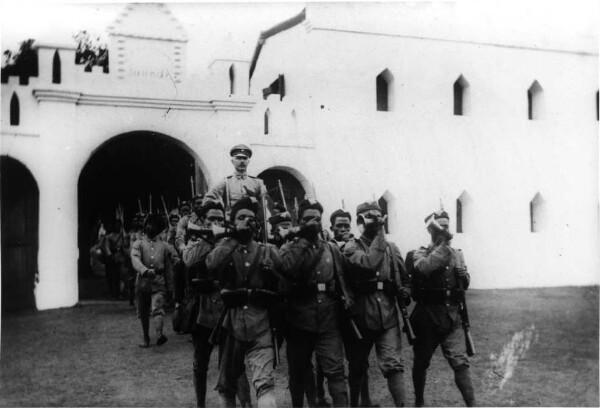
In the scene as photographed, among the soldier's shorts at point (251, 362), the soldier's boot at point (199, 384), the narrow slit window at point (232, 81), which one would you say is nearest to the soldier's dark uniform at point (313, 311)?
the soldier's shorts at point (251, 362)

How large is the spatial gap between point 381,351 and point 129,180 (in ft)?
45.7

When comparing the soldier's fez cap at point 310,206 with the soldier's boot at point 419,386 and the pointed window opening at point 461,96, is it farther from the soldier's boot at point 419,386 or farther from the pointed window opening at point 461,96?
the pointed window opening at point 461,96

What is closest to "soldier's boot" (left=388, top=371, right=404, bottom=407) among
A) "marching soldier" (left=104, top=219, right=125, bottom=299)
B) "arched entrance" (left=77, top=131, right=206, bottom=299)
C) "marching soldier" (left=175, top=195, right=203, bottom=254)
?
"marching soldier" (left=175, top=195, right=203, bottom=254)

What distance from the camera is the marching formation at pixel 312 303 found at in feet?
17.5

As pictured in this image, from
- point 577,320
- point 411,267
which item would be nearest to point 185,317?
point 411,267

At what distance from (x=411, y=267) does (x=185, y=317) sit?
2.28 m

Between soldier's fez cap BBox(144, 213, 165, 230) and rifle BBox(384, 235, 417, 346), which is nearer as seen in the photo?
rifle BBox(384, 235, 417, 346)

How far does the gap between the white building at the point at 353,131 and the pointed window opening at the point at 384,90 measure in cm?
3

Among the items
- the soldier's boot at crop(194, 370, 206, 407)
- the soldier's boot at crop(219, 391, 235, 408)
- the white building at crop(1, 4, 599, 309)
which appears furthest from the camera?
the white building at crop(1, 4, 599, 309)

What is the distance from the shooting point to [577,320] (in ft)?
31.1

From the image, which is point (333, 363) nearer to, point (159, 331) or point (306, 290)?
point (306, 290)

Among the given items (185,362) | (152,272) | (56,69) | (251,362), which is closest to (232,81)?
(56,69)

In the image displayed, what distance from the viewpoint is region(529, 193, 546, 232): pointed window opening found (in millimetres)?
12102

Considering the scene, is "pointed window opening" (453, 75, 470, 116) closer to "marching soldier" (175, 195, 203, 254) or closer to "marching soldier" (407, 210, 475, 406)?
"marching soldier" (175, 195, 203, 254)
